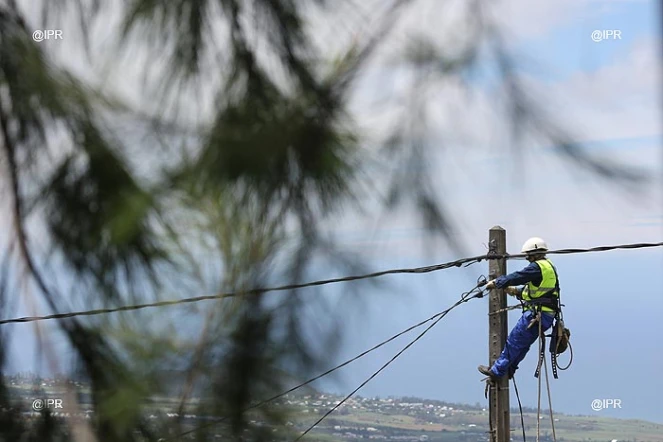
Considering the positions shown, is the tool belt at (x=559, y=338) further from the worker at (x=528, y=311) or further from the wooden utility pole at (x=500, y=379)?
the wooden utility pole at (x=500, y=379)

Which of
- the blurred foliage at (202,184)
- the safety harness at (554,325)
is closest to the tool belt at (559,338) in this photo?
the safety harness at (554,325)

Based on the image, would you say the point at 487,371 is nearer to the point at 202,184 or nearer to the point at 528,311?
the point at 528,311

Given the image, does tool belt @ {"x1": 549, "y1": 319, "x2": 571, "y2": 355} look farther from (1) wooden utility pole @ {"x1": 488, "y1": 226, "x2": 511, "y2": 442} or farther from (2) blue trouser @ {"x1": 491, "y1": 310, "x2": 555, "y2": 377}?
(1) wooden utility pole @ {"x1": 488, "y1": 226, "x2": 511, "y2": 442}

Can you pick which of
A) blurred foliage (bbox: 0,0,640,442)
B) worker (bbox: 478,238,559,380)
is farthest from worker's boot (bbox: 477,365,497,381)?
blurred foliage (bbox: 0,0,640,442)

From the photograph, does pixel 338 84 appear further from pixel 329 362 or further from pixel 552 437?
pixel 552 437

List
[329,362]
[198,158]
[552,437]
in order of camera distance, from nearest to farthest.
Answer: [198,158] → [329,362] → [552,437]

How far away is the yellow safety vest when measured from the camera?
6.07 m

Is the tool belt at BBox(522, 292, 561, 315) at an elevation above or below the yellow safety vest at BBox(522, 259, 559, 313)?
below

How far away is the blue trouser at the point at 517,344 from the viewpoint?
Answer: 651 cm

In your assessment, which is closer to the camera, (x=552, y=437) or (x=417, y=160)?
(x=417, y=160)

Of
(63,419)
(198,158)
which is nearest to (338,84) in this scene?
(198,158)

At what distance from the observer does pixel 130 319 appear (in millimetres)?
1370

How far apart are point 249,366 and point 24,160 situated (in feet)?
1.44

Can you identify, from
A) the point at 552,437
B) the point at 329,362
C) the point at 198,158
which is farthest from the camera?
the point at 552,437
